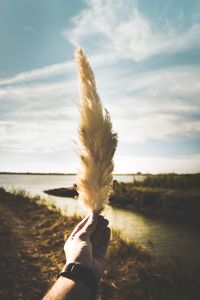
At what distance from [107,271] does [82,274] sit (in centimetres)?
434

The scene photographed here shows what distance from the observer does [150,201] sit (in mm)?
17344

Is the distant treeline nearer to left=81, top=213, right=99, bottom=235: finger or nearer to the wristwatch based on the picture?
left=81, top=213, right=99, bottom=235: finger

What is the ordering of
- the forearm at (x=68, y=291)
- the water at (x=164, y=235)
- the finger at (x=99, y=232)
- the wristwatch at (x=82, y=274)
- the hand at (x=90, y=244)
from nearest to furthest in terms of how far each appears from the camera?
1. the forearm at (x=68, y=291)
2. the wristwatch at (x=82, y=274)
3. the hand at (x=90, y=244)
4. the finger at (x=99, y=232)
5. the water at (x=164, y=235)

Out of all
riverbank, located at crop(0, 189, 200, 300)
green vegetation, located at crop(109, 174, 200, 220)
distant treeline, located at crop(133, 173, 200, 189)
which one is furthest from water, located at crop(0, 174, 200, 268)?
distant treeline, located at crop(133, 173, 200, 189)

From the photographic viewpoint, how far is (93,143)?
7.03 ft

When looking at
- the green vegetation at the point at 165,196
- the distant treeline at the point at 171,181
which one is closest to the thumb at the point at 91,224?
the green vegetation at the point at 165,196

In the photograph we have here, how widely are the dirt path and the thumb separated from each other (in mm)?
3044

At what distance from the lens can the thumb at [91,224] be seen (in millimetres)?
1888

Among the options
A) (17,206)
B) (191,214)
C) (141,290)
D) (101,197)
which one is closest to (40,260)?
(141,290)

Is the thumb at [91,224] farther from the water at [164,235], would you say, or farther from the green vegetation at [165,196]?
the green vegetation at [165,196]

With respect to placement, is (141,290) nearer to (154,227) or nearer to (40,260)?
(40,260)

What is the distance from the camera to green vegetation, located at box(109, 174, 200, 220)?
1481 cm

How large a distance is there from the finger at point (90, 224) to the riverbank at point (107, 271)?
300 cm

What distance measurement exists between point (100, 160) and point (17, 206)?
44.0ft
